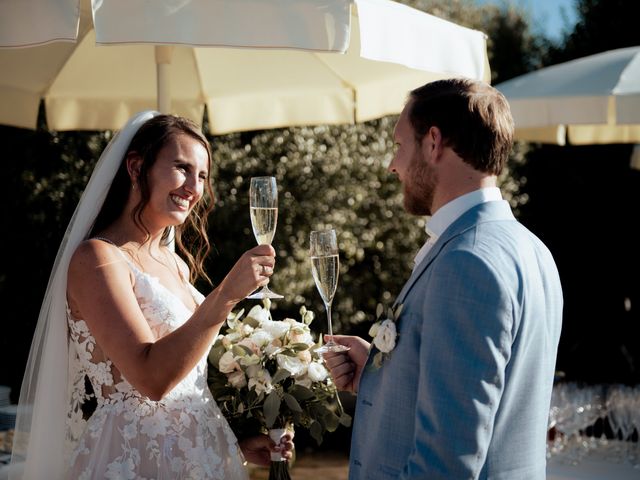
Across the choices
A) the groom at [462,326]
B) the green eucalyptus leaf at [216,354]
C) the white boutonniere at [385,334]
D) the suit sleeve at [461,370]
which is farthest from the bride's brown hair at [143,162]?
the suit sleeve at [461,370]

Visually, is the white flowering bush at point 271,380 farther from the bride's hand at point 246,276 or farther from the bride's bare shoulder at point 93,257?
the bride's bare shoulder at point 93,257

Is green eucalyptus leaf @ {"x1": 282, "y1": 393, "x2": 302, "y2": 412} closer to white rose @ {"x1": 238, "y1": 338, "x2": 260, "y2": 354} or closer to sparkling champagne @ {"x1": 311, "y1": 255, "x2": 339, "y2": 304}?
white rose @ {"x1": 238, "y1": 338, "x2": 260, "y2": 354}

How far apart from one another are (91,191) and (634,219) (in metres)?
9.24

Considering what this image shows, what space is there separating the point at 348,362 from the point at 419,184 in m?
0.68

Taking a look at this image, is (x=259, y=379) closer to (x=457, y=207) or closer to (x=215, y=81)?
(x=457, y=207)

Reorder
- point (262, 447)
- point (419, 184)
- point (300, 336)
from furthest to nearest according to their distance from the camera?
point (262, 447)
point (300, 336)
point (419, 184)

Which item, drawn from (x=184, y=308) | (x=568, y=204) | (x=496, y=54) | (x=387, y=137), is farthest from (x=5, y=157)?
(x=496, y=54)

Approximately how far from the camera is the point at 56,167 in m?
7.68

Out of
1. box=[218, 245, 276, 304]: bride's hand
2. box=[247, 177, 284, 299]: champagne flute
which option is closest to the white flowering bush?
box=[247, 177, 284, 299]: champagne flute

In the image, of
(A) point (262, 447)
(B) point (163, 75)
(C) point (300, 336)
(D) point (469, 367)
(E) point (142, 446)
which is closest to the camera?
(D) point (469, 367)

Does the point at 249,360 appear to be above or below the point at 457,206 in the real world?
below

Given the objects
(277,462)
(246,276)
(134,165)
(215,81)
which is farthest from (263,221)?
(215,81)

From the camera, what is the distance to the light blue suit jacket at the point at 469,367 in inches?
83.6

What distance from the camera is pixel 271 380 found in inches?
124
